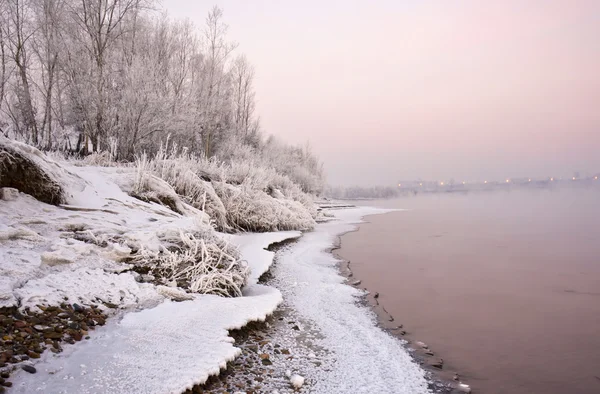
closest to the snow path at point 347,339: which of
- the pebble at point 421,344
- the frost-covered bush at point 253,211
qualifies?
the pebble at point 421,344

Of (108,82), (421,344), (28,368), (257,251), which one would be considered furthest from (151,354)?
(108,82)

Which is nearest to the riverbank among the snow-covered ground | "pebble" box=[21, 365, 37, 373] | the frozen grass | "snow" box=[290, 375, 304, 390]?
the snow-covered ground

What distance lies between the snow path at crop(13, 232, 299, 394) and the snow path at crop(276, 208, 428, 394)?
0.70 meters

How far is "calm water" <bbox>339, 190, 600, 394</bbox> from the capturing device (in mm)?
2918

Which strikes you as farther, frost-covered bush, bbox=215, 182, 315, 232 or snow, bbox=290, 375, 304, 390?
frost-covered bush, bbox=215, 182, 315, 232

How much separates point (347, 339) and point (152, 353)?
166 cm

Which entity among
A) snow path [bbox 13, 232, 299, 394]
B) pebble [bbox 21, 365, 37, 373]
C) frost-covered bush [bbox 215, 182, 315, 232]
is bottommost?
snow path [bbox 13, 232, 299, 394]

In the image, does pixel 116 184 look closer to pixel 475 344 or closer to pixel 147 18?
pixel 475 344

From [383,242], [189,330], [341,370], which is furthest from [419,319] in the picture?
[383,242]

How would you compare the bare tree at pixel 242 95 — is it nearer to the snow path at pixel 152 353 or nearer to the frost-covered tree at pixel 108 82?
the frost-covered tree at pixel 108 82

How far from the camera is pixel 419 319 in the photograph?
4051mm

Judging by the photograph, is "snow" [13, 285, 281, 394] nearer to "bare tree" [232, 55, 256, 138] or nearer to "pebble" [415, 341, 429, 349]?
"pebble" [415, 341, 429, 349]

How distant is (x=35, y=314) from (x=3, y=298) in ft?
0.83

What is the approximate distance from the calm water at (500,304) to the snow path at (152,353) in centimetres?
192
